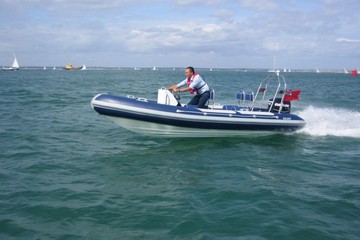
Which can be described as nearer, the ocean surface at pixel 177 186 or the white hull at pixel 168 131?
the ocean surface at pixel 177 186

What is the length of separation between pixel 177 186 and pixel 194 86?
12.3 feet

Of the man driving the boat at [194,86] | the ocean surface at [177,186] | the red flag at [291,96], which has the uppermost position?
the man driving the boat at [194,86]

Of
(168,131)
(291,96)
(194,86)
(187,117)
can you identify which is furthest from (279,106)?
(168,131)

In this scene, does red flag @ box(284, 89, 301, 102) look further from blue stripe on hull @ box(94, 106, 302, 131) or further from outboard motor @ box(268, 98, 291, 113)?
blue stripe on hull @ box(94, 106, 302, 131)

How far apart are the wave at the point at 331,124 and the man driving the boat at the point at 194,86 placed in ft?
10.5

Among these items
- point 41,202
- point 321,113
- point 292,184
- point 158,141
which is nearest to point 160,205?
point 41,202

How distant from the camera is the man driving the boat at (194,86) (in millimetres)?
9266

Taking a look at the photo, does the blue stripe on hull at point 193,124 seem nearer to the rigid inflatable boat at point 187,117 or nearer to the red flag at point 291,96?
the rigid inflatable boat at point 187,117

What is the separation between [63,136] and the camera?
10.1 m

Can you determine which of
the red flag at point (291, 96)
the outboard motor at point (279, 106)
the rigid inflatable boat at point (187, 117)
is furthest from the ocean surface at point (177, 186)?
the red flag at point (291, 96)

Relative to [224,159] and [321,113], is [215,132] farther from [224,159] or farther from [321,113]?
[321,113]

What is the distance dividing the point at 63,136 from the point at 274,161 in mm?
5896

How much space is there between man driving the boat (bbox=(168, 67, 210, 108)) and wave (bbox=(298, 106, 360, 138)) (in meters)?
3.19

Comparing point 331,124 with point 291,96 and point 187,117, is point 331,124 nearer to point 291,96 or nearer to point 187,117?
point 291,96
